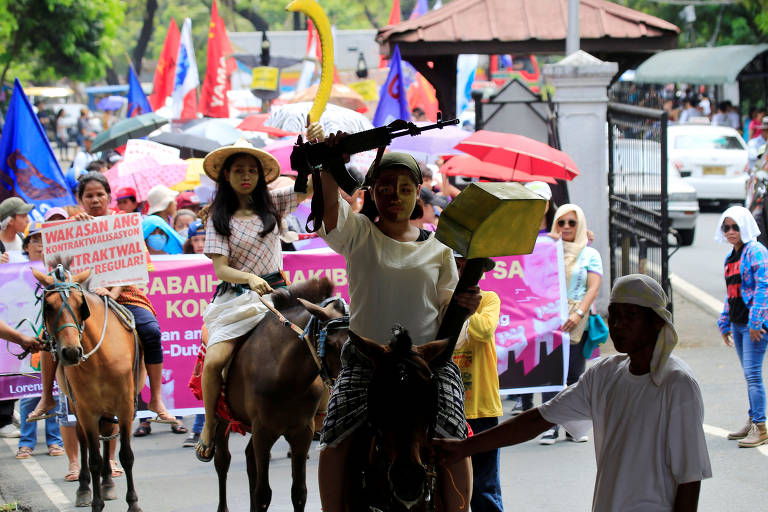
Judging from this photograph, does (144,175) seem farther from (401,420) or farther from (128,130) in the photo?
(401,420)

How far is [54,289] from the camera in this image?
798 cm

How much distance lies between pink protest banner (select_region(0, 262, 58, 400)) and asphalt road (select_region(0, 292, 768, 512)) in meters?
0.70

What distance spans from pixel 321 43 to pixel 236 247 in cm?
223

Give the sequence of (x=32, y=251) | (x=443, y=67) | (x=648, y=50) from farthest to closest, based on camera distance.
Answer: (x=443, y=67)
(x=648, y=50)
(x=32, y=251)

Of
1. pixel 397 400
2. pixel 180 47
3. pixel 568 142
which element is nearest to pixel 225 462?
pixel 397 400

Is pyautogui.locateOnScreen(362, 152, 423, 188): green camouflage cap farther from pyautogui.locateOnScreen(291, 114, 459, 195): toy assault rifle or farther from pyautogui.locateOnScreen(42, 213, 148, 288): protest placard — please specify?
pyautogui.locateOnScreen(42, 213, 148, 288): protest placard

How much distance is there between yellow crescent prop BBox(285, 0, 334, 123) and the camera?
220 inches

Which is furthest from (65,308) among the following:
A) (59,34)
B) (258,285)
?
(59,34)

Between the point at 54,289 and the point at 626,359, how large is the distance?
4.76 metres

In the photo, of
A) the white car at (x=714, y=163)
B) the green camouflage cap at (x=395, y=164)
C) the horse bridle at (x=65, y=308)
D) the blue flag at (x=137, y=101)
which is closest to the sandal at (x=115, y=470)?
the horse bridle at (x=65, y=308)

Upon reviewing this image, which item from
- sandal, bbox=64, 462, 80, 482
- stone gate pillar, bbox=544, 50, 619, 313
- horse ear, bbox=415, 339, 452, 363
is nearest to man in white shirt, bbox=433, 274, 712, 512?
horse ear, bbox=415, 339, 452, 363

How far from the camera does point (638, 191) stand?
1467cm

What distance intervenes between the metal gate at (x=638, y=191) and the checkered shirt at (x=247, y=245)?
6.78m

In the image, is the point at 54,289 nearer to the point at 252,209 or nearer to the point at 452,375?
the point at 252,209
